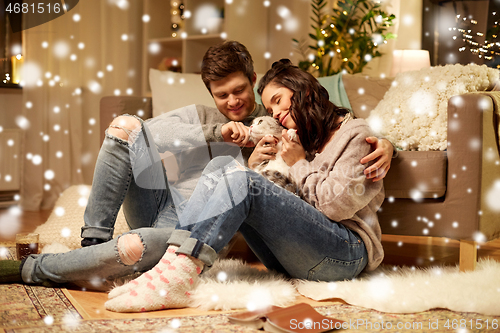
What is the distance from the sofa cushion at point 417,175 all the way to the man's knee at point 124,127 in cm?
83

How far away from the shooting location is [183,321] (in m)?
0.95

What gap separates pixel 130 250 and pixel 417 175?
93 cm

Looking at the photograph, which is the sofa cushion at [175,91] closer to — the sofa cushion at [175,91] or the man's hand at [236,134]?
the sofa cushion at [175,91]

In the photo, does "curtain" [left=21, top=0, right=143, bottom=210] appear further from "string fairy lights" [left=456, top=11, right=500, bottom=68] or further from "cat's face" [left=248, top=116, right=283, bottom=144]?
"string fairy lights" [left=456, top=11, right=500, bottom=68]

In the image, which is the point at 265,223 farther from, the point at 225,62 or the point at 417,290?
the point at 225,62

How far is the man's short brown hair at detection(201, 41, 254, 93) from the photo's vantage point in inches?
52.4

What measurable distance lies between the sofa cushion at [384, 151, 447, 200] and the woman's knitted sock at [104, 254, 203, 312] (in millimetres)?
761

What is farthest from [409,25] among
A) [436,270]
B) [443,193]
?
[436,270]

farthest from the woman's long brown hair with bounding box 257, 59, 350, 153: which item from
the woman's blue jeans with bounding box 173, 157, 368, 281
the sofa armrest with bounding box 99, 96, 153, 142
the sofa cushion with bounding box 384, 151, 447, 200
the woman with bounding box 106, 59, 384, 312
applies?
the sofa armrest with bounding box 99, 96, 153, 142

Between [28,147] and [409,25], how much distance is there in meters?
2.71

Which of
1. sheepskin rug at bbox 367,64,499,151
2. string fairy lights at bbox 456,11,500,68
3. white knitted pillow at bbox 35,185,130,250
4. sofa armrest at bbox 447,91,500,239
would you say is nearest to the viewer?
sofa armrest at bbox 447,91,500,239

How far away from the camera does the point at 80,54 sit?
293 centimetres

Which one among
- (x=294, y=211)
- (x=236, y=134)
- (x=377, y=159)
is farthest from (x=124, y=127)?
(x=377, y=159)

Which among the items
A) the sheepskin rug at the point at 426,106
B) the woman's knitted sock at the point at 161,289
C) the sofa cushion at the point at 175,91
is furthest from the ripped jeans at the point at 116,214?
the sheepskin rug at the point at 426,106
